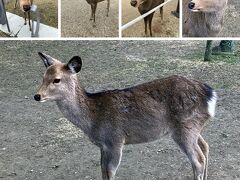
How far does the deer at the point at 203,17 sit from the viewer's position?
17.1 feet

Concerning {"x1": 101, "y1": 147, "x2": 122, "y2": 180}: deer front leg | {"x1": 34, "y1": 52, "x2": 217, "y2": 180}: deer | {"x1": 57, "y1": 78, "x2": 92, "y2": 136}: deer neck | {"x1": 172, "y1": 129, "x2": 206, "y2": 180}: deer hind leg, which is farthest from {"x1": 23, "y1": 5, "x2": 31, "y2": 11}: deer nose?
{"x1": 172, "y1": 129, "x2": 206, "y2": 180}: deer hind leg

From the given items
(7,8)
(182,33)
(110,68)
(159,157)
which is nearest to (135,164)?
(159,157)

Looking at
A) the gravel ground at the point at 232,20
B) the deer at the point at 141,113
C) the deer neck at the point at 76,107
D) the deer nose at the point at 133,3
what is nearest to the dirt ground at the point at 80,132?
the deer at the point at 141,113

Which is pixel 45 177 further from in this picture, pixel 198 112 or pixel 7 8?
pixel 7 8

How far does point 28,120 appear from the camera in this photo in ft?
20.3

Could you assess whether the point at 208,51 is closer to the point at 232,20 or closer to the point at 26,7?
the point at 232,20

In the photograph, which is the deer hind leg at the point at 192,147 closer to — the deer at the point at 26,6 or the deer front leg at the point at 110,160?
the deer front leg at the point at 110,160

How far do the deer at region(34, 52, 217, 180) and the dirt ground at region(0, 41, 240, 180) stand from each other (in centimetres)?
58

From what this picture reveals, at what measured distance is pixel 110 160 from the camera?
431cm

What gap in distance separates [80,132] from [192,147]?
1.84m

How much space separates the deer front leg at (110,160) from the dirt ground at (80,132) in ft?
1.53

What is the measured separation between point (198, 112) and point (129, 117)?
1.85 ft

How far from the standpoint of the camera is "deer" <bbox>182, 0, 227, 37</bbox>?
5219 millimetres

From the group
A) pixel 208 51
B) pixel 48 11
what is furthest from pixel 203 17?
pixel 208 51
